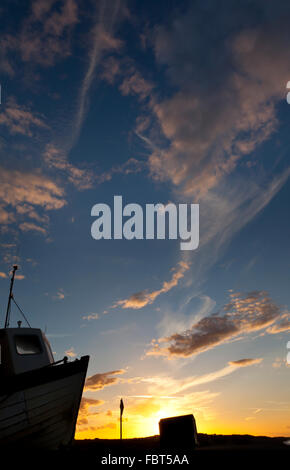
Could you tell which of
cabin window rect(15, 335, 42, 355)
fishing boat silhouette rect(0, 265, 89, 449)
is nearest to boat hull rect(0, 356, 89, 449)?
fishing boat silhouette rect(0, 265, 89, 449)

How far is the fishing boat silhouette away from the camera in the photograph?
1097 centimetres

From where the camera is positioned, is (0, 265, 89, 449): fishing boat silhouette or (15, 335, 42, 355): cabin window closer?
(0, 265, 89, 449): fishing boat silhouette

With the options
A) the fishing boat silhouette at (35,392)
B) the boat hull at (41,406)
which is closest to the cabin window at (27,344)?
the fishing boat silhouette at (35,392)

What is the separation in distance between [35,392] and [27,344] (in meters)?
3.46

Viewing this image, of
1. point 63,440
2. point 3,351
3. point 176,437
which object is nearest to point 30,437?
point 63,440

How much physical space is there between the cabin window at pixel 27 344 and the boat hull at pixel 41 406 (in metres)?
2.45

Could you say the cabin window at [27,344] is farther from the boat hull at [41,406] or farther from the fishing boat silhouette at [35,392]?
the boat hull at [41,406]

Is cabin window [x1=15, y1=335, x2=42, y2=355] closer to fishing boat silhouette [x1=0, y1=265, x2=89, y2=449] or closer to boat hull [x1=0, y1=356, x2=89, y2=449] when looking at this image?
fishing boat silhouette [x1=0, y1=265, x2=89, y2=449]

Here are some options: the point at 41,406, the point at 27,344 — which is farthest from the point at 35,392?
the point at 27,344

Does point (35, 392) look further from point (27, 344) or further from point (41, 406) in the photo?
point (27, 344)

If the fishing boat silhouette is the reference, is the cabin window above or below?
above

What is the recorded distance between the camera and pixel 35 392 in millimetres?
11695
